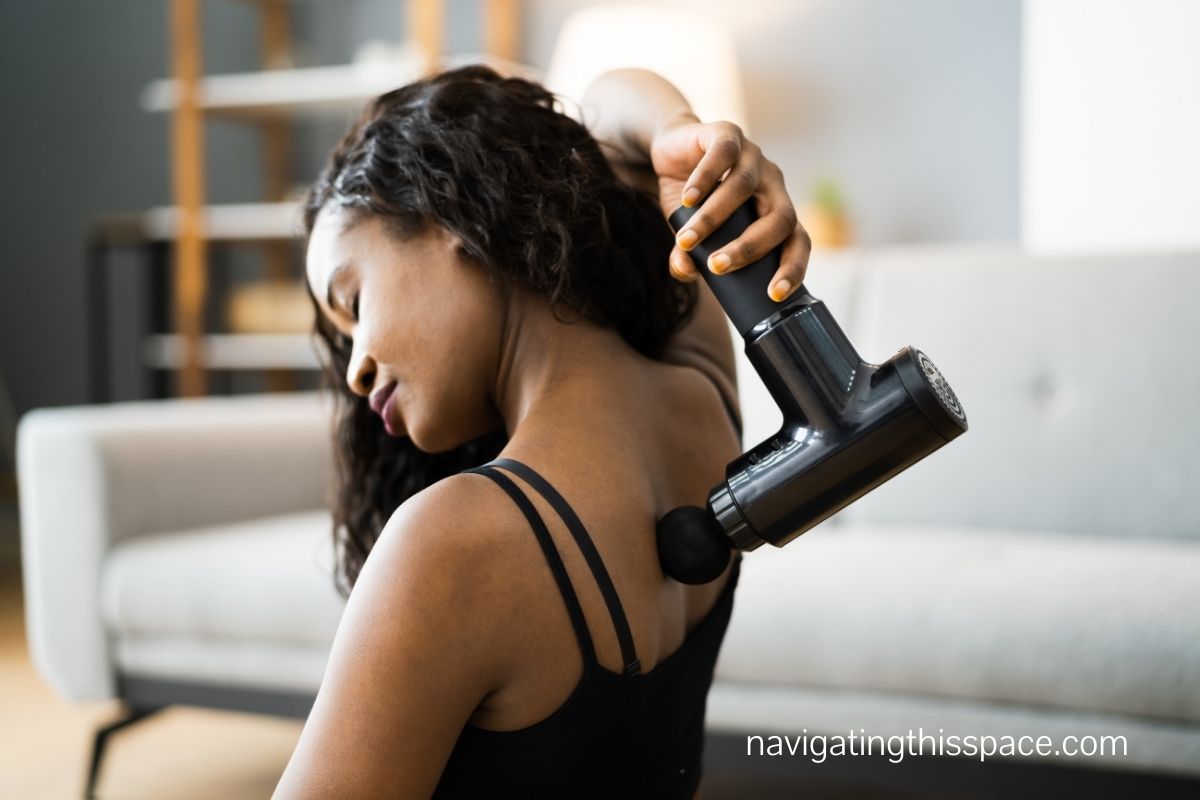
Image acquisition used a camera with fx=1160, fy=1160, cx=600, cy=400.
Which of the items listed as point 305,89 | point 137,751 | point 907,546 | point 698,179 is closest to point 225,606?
point 137,751

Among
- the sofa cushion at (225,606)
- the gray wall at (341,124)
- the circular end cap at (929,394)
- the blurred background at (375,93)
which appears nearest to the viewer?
the circular end cap at (929,394)

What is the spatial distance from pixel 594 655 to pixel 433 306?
0.22 m

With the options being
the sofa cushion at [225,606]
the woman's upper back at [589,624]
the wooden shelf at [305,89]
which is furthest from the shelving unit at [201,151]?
the woman's upper back at [589,624]

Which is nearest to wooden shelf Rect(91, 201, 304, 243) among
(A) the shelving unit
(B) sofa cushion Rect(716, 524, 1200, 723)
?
(A) the shelving unit

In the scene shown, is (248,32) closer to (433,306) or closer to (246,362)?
(246,362)

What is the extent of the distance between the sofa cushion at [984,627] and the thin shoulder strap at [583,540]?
0.99 m

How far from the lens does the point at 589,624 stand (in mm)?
595

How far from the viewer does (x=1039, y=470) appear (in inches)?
79.0

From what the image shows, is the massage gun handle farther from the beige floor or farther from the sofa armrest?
the beige floor

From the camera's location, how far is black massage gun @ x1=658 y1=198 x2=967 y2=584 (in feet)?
1.78

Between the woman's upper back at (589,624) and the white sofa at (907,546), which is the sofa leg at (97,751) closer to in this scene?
the white sofa at (907,546)

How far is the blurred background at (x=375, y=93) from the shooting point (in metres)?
2.79

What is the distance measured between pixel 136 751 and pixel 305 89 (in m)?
2.27

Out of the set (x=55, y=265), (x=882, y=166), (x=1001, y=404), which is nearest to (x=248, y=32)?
(x=55, y=265)
